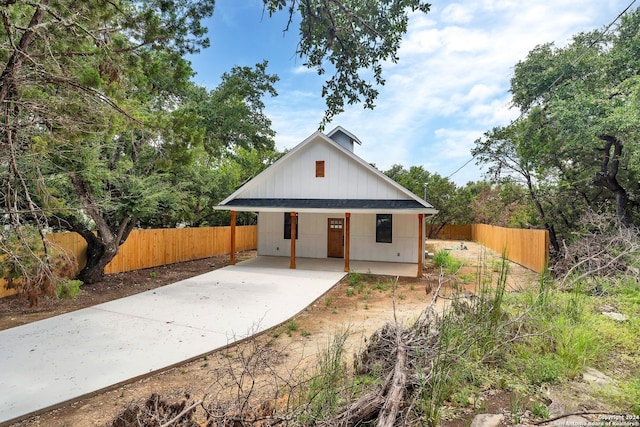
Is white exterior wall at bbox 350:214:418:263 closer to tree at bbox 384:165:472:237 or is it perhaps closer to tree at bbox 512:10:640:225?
tree at bbox 512:10:640:225

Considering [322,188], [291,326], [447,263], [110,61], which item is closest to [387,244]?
[447,263]

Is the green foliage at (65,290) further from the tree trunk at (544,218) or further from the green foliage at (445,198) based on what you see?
the green foliage at (445,198)

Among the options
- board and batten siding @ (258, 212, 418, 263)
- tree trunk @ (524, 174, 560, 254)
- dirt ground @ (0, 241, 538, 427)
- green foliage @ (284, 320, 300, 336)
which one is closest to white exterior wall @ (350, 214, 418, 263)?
board and batten siding @ (258, 212, 418, 263)

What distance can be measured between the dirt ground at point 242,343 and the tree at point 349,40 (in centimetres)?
337

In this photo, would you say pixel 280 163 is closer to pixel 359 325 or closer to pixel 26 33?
pixel 359 325

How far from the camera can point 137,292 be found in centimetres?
898

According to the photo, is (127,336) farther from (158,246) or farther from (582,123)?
(582,123)

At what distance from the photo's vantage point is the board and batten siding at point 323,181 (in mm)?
12438

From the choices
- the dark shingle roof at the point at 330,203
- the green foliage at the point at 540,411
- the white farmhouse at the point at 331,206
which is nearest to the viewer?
the green foliage at the point at 540,411

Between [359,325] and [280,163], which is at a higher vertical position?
[280,163]

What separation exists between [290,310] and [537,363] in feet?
15.6

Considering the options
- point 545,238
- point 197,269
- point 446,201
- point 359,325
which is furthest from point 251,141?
point 446,201

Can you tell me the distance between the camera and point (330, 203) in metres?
12.3

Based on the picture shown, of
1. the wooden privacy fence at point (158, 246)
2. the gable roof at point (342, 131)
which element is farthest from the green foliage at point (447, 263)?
the wooden privacy fence at point (158, 246)
